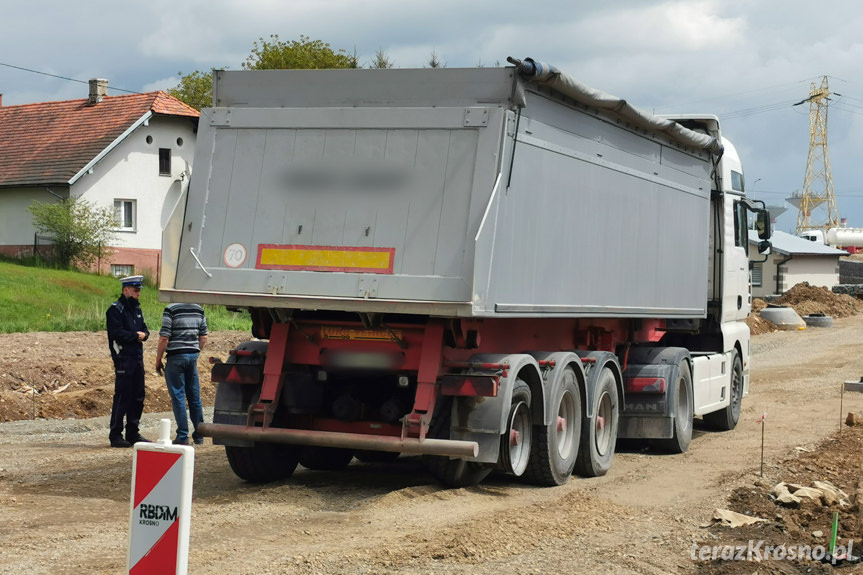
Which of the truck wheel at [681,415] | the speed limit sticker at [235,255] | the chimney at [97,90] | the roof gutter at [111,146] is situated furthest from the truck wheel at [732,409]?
the chimney at [97,90]

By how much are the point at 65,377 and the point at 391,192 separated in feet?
36.7

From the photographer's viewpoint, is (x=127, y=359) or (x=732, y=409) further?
(x=732, y=409)

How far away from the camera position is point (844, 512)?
9.27 meters

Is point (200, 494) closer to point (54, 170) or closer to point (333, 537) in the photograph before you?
point (333, 537)

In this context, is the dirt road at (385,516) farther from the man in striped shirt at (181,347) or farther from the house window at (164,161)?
the house window at (164,161)

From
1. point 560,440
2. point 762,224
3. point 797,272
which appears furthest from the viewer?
point 797,272

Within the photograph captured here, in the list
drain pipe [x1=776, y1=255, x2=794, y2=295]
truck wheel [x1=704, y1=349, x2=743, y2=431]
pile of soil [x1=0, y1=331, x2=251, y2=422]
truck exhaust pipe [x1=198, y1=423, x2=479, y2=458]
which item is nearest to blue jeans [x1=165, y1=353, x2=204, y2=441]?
truck exhaust pipe [x1=198, y1=423, x2=479, y2=458]

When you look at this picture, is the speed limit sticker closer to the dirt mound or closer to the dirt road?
the dirt road

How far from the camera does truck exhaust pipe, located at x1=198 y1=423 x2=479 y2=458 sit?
9234 millimetres

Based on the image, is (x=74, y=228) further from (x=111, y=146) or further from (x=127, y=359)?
(x=127, y=359)

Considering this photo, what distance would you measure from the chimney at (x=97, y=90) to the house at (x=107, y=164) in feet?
0.14

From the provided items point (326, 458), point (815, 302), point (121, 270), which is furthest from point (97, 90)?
point (326, 458)

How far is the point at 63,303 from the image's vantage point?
32.0 m

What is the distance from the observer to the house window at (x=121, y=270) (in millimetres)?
44019
